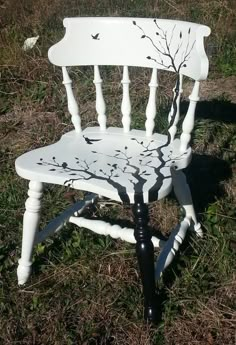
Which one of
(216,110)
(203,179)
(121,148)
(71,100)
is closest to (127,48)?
(71,100)

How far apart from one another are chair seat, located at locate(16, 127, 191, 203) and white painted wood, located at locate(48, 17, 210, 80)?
295mm

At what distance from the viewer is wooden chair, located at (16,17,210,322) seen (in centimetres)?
185

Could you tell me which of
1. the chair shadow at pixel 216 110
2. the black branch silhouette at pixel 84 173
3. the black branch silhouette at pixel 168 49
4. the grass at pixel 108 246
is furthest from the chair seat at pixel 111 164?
the chair shadow at pixel 216 110

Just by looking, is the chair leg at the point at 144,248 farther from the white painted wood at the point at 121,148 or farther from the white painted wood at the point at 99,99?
the white painted wood at the point at 99,99

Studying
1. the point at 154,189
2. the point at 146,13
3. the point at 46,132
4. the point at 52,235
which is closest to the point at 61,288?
the point at 52,235

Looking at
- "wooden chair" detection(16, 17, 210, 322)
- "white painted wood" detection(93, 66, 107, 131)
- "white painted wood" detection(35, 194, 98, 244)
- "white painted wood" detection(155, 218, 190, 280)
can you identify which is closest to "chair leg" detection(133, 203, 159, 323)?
"wooden chair" detection(16, 17, 210, 322)

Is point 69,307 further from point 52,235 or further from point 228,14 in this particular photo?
point 228,14

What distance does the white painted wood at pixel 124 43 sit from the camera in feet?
7.10

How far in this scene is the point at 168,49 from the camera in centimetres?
219

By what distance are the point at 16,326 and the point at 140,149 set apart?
79 cm

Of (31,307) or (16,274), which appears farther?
(16,274)

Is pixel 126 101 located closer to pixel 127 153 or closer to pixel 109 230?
pixel 127 153

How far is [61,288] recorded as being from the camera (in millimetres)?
2232

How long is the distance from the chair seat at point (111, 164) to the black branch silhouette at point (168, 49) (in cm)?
29
